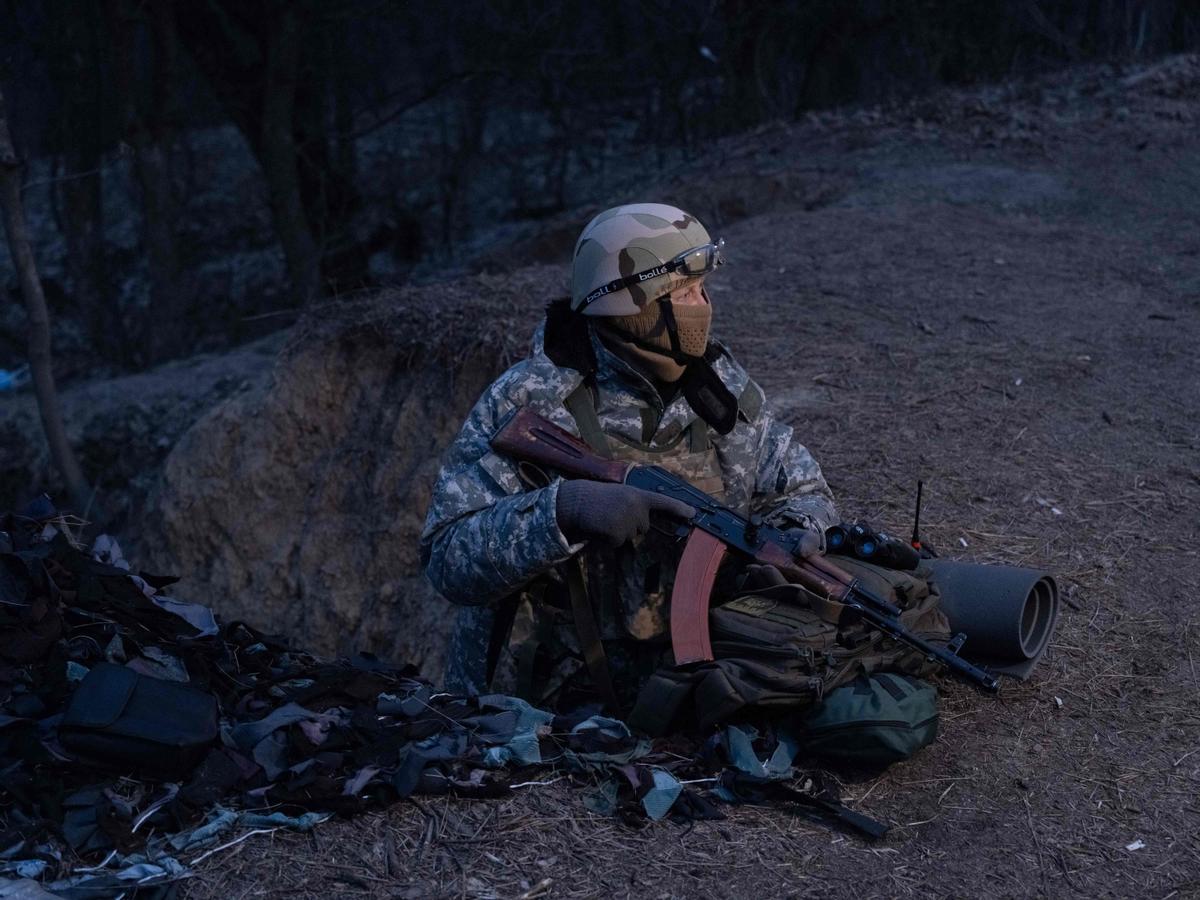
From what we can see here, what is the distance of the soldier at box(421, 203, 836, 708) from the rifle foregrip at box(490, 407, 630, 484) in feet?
0.26

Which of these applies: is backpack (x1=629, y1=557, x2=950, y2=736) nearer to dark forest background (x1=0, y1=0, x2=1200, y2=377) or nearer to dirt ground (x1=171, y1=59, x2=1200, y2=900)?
dirt ground (x1=171, y1=59, x2=1200, y2=900)

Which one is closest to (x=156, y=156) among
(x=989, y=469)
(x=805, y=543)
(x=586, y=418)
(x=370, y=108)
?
(x=370, y=108)

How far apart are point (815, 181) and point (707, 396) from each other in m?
6.31

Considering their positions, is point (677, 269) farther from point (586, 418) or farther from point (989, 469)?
point (989, 469)

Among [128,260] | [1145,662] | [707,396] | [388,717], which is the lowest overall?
[128,260]

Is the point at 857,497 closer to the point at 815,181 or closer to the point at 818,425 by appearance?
the point at 818,425

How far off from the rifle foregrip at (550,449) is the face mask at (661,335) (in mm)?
315

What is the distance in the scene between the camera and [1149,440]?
209 inches

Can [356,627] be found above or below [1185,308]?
below

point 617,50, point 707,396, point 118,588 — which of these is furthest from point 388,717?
point 617,50

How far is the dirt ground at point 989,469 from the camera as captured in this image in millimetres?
2838

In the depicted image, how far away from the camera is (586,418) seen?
3.61 metres

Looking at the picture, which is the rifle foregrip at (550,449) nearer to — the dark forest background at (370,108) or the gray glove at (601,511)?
the gray glove at (601,511)

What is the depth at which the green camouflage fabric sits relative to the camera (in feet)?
10.9
